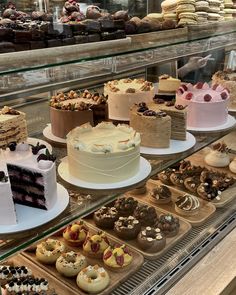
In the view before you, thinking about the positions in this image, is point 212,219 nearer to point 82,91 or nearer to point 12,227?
point 82,91

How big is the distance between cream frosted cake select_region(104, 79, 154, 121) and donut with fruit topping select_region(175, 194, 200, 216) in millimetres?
570

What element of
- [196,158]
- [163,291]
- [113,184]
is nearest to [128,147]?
[113,184]

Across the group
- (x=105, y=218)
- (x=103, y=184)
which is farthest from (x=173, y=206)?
(x=103, y=184)

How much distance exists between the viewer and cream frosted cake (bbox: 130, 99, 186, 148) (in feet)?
5.36

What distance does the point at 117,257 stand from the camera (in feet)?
5.63

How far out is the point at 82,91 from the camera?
78.6 inches

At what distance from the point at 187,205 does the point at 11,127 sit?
3.40 feet

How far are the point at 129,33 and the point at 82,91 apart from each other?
1.21ft

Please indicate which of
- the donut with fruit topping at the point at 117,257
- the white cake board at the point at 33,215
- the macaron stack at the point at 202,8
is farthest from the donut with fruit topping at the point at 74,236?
the macaron stack at the point at 202,8

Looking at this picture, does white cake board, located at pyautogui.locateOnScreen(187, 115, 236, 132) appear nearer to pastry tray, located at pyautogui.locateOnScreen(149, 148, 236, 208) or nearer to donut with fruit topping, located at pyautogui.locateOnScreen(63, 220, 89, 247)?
pastry tray, located at pyautogui.locateOnScreen(149, 148, 236, 208)

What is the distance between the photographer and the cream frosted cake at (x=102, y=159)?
134 centimetres

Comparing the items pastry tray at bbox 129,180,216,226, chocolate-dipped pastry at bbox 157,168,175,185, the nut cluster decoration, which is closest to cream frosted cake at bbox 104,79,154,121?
the nut cluster decoration

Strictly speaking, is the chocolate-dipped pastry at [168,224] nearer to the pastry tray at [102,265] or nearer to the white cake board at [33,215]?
the pastry tray at [102,265]

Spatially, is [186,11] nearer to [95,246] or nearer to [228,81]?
[228,81]
